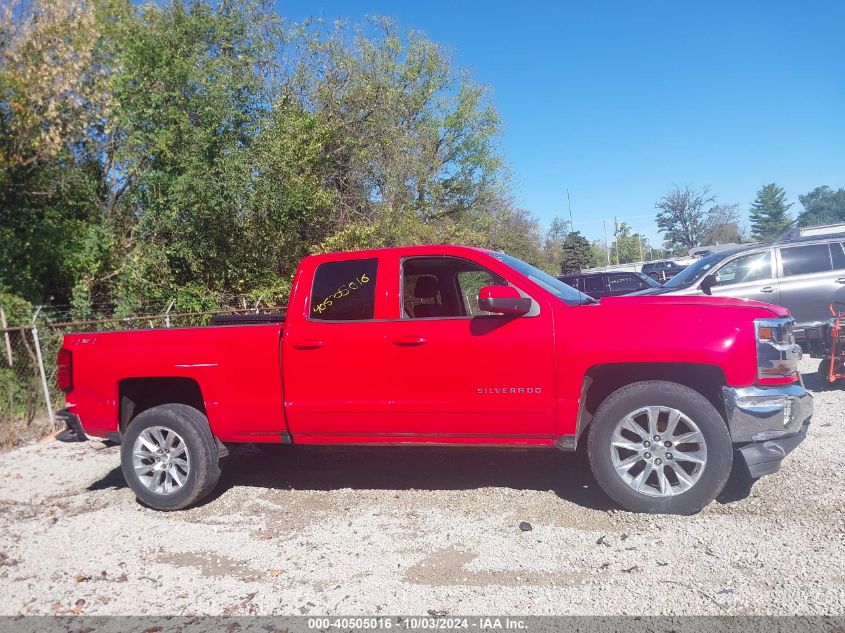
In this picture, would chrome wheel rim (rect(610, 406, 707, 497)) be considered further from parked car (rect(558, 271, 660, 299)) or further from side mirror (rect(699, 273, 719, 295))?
parked car (rect(558, 271, 660, 299))

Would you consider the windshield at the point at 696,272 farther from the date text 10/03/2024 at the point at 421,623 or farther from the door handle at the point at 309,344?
the date text 10/03/2024 at the point at 421,623

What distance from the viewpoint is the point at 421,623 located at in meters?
3.31

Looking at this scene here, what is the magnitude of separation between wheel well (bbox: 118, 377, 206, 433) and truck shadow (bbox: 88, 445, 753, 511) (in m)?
0.71

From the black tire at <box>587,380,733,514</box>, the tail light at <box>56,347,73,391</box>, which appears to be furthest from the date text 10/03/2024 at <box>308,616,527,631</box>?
the tail light at <box>56,347,73,391</box>

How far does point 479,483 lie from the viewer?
545 centimetres

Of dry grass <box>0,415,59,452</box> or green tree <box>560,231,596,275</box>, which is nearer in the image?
dry grass <box>0,415,59,452</box>

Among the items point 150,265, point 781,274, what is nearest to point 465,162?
point 150,265

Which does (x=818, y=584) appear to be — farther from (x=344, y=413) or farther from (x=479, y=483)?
(x=344, y=413)

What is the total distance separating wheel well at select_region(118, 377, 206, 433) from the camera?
5.52 metres

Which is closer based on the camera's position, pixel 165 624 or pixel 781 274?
pixel 165 624

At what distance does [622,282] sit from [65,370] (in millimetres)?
13565

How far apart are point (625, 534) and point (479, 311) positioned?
1847 mm

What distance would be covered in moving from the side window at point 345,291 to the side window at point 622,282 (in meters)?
11.7

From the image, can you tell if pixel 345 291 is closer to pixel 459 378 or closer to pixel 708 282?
pixel 459 378
